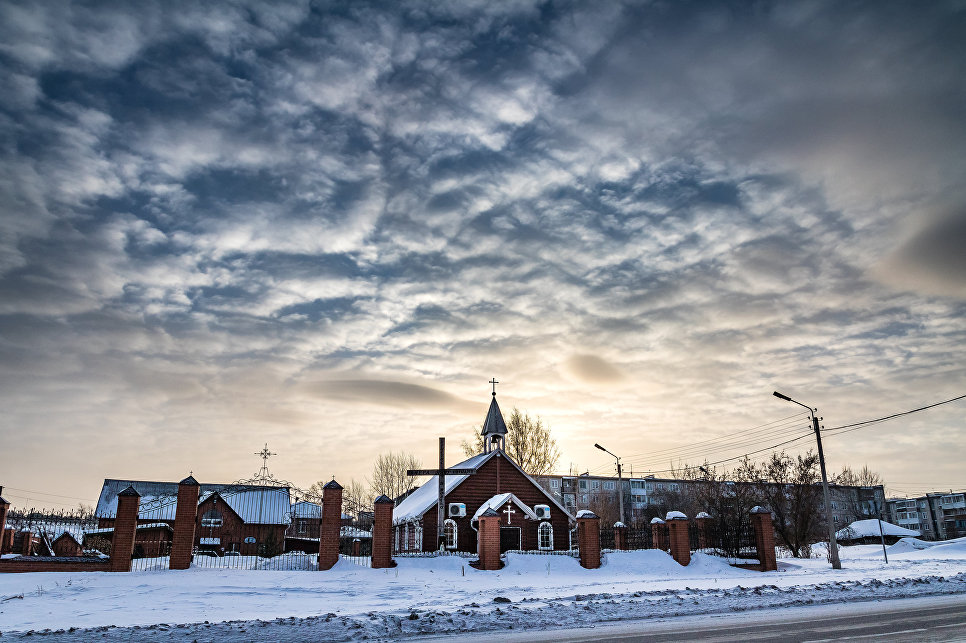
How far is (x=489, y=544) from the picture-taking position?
28.0 m

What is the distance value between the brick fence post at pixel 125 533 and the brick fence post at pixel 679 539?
2272 cm

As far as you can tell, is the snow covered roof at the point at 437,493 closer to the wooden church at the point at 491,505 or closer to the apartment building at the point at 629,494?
the wooden church at the point at 491,505

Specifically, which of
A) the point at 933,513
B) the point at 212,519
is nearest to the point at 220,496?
the point at 212,519

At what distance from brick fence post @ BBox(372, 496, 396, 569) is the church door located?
12471mm

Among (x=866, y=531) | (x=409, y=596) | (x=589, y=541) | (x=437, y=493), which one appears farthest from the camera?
(x=866, y=531)

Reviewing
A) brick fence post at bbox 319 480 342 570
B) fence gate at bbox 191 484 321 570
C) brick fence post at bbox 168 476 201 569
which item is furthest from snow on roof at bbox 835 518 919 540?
brick fence post at bbox 168 476 201 569

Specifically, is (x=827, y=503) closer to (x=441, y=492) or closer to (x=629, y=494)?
(x=441, y=492)

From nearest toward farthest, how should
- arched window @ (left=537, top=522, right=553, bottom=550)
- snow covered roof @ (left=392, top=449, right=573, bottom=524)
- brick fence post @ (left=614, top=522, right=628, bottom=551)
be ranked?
brick fence post @ (left=614, top=522, right=628, bottom=551)
arched window @ (left=537, top=522, right=553, bottom=550)
snow covered roof @ (left=392, top=449, right=573, bottom=524)

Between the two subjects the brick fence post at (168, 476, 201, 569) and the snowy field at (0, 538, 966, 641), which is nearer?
the snowy field at (0, 538, 966, 641)

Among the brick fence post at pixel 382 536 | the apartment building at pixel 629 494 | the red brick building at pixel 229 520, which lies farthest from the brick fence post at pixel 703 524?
the apartment building at pixel 629 494

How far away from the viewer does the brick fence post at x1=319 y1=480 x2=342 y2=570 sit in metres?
26.7

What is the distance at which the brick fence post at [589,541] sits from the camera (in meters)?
29.0

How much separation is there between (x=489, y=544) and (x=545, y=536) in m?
13.1

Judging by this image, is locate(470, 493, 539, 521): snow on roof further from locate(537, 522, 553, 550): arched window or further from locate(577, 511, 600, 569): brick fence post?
locate(577, 511, 600, 569): brick fence post
